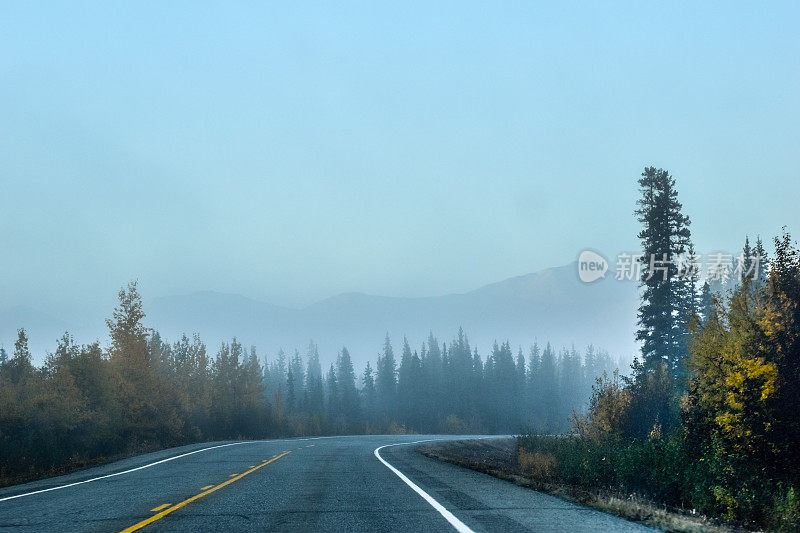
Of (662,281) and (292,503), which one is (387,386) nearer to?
(662,281)

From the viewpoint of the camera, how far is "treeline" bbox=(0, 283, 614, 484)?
108 feet

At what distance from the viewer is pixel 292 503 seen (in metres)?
11.4

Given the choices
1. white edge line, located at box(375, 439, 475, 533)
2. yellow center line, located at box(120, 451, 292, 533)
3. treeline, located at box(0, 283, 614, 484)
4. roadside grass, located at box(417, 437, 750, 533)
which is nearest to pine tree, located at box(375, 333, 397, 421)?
treeline, located at box(0, 283, 614, 484)

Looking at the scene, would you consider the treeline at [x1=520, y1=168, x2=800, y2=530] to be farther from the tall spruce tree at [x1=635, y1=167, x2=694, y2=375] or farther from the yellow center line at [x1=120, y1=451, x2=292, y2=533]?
the tall spruce tree at [x1=635, y1=167, x2=694, y2=375]

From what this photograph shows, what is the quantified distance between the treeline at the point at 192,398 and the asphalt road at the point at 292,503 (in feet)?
26.2

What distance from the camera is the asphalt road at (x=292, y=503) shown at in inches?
361

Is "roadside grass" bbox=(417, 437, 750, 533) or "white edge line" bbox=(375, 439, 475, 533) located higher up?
"white edge line" bbox=(375, 439, 475, 533)

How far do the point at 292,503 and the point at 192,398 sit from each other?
58977 millimetres

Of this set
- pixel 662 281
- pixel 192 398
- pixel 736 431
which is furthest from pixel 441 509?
pixel 192 398

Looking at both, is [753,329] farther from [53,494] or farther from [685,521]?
[53,494]

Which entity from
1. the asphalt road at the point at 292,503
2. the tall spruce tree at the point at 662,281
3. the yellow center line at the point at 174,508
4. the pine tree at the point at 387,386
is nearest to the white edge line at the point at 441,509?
the asphalt road at the point at 292,503

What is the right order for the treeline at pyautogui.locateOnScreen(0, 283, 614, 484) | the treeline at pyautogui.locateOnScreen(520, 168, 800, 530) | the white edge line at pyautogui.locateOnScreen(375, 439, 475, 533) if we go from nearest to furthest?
the white edge line at pyautogui.locateOnScreen(375, 439, 475, 533), the treeline at pyautogui.locateOnScreen(520, 168, 800, 530), the treeline at pyautogui.locateOnScreen(0, 283, 614, 484)

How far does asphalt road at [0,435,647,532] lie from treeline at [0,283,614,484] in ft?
26.2

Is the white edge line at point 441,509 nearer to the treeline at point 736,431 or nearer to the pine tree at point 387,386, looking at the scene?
the treeline at point 736,431
